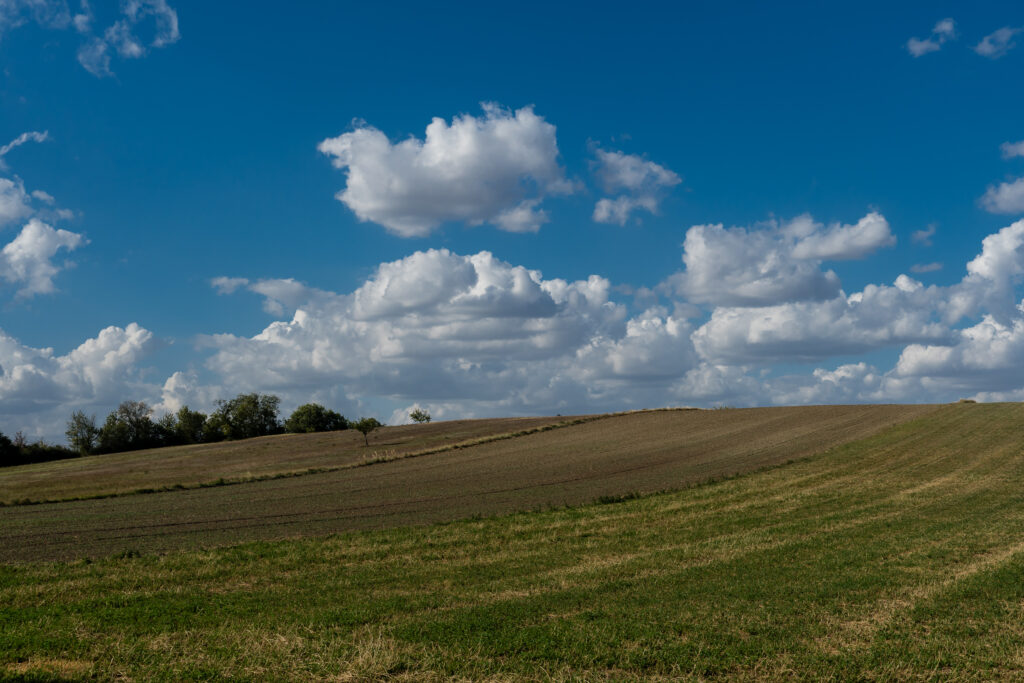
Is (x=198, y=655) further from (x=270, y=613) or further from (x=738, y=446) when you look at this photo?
(x=738, y=446)

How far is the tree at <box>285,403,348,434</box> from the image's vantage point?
126 meters

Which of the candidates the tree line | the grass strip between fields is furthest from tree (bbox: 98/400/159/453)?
the grass strip between fields

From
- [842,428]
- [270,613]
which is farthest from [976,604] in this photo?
[842,428]

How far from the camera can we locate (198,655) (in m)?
10.2

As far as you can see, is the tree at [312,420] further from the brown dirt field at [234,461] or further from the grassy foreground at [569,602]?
the grassy foreground at [569,602]

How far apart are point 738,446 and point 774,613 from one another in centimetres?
4017

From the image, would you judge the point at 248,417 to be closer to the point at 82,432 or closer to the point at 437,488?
the point at 82,432

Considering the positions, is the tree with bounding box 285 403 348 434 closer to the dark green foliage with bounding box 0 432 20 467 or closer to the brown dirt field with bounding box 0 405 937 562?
the dark green foliage with bounding box 0 432 20 467

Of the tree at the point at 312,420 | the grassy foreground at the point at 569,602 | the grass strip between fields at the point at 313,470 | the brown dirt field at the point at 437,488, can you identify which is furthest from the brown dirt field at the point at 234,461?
the tree at the point at 312,420

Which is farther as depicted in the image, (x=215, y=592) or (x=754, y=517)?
(x=754, y=517)

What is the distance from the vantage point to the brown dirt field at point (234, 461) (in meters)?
45.2

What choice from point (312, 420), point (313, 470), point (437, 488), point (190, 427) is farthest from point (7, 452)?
point (437, 488)

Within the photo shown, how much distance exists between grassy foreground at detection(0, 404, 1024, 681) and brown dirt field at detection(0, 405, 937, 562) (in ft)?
12.6

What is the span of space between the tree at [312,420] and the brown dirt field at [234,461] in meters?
39.4
